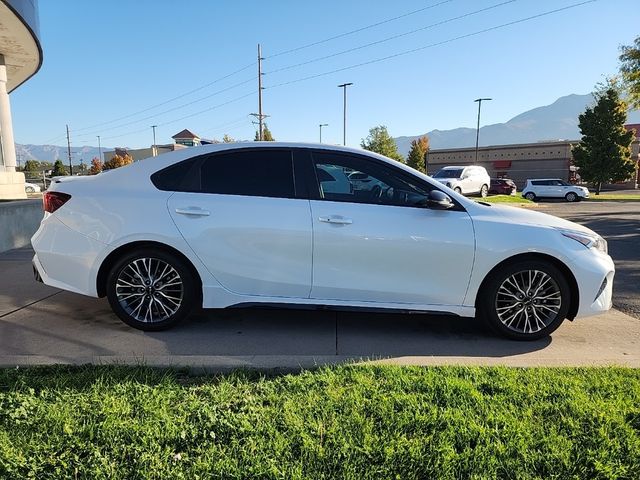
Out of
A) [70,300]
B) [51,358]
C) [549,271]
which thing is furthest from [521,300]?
[70,300]

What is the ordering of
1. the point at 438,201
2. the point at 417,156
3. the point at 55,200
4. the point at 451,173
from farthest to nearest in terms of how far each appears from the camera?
1. the point at 417,156
2. the point at 451,173
3. the point at 55,200
4. the point at 438,201

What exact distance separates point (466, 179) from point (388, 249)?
21.3 m

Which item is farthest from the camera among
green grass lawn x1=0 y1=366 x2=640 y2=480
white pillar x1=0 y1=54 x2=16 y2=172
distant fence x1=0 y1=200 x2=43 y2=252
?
white pillar x1=0 y1=54 x2=16 y2=172

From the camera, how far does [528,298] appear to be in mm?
4129

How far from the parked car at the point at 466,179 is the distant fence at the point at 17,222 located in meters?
17.6

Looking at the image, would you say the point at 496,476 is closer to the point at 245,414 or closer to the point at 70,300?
the point at 245,414

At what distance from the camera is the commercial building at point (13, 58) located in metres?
13.5

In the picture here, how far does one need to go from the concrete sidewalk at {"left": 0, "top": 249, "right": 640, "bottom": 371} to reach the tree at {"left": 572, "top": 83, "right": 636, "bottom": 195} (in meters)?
43.3

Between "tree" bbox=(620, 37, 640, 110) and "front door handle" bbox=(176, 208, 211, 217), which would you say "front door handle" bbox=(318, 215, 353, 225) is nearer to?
"front door handle" bbox=(176, 208, 211, 217)

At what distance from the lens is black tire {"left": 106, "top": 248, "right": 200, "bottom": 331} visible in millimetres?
4207

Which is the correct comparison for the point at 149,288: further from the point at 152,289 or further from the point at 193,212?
the point at 193,212

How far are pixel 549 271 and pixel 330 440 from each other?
2609 mm

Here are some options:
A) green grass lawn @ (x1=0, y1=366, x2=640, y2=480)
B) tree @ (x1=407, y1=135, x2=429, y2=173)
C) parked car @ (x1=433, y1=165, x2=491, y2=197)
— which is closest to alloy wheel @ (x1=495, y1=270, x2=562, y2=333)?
green grass lawn @ (x1=0, y1=366, x2=640, y2=480)

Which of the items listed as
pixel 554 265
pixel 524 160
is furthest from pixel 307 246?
pixel 524 160
